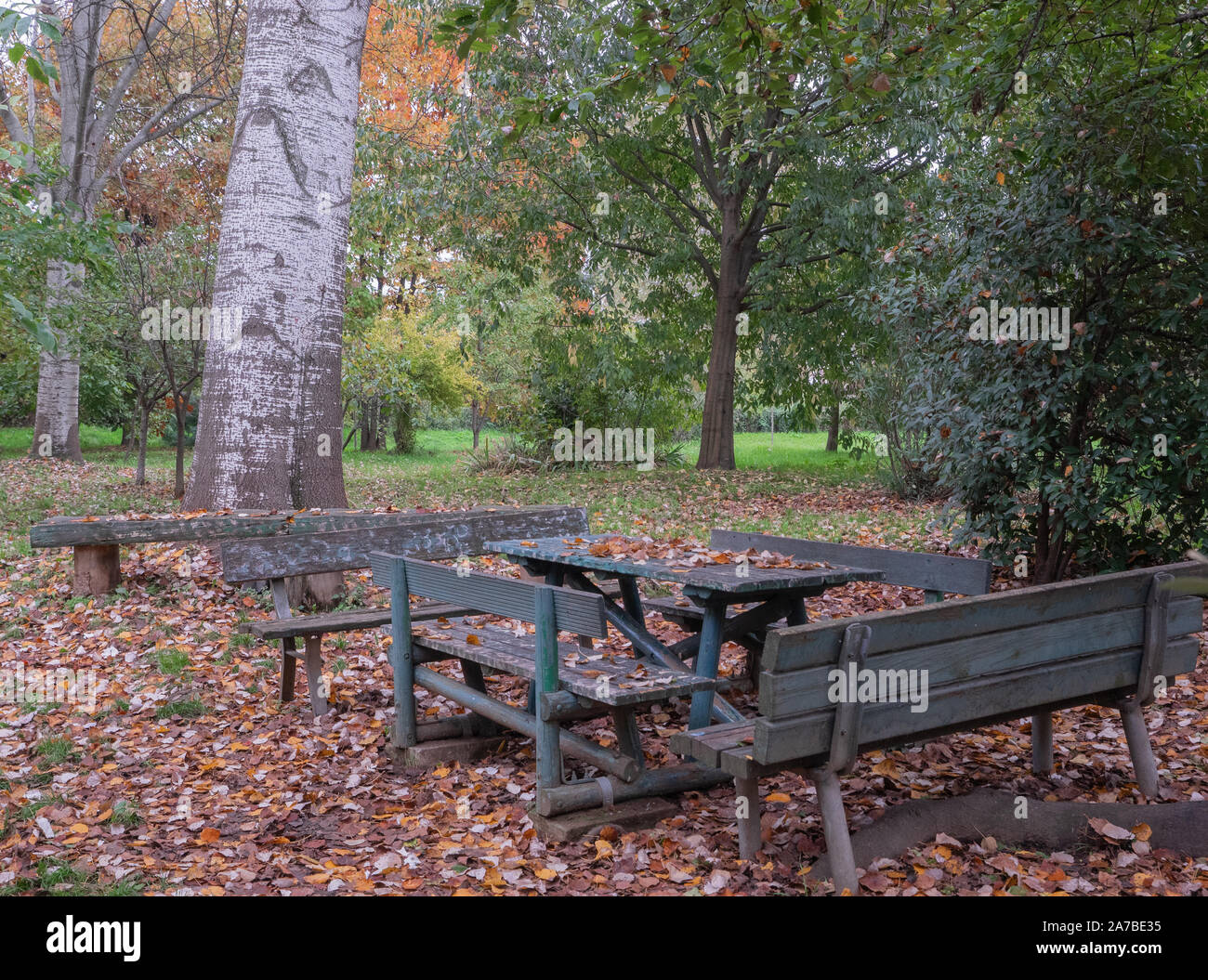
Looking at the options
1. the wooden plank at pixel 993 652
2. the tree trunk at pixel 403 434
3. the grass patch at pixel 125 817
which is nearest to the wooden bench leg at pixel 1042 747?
the wooden plank at pixel 993 652

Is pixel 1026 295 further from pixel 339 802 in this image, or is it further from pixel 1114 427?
pixel 339 802

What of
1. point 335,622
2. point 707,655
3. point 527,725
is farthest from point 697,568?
point 335,622

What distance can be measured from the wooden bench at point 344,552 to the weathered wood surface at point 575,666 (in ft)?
2.35

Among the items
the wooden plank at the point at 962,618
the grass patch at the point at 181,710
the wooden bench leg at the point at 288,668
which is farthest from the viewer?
the wooden bench leg at the point at 288,668

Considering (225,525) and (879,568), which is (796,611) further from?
(225,525)

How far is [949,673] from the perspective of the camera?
345 cm

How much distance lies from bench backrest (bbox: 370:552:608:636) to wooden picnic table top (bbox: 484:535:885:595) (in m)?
0.34

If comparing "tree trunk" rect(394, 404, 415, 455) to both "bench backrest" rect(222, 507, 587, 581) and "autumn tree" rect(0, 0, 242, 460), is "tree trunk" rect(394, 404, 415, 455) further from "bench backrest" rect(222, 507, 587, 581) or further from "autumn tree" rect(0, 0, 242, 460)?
"bench backrest" rect(222, 507, 587, 581)

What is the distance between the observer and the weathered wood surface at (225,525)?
673 centimetres

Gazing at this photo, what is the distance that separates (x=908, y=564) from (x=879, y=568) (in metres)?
0.19

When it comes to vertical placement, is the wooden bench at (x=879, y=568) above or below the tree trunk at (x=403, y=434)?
below

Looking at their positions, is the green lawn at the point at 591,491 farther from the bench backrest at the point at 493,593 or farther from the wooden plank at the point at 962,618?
the wooden plank at the point at 962,618

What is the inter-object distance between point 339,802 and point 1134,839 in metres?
3.20

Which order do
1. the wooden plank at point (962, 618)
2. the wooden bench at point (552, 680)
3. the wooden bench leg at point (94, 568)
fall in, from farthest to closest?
the wooden bench leg at point (94, 568), the wooden bench at point (552, 680), the wooden plank at point (962, 618)
